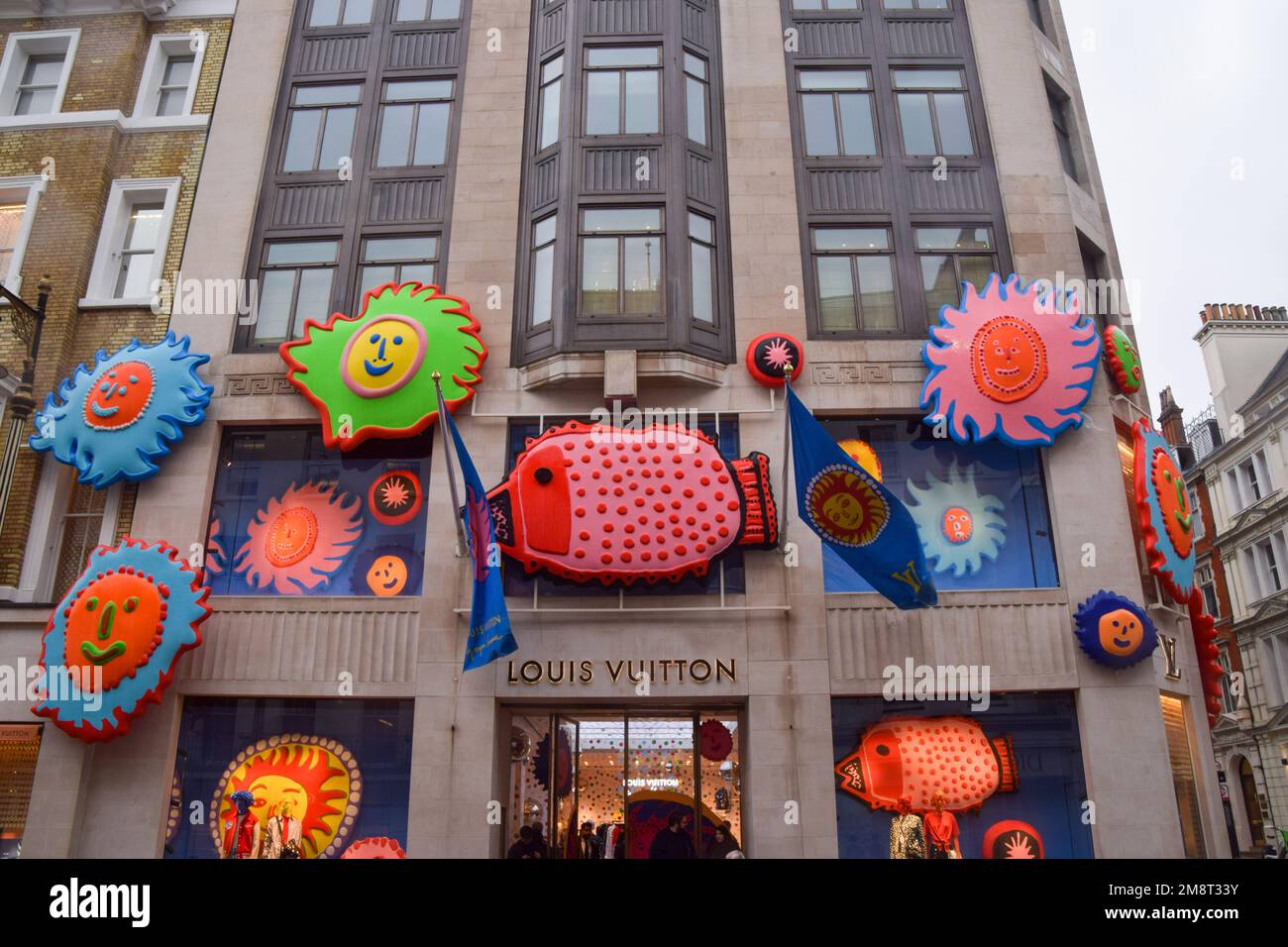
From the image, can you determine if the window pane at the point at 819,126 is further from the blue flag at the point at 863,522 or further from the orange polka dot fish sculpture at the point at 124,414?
the orange polka dot fish sculpture at the point at 124,414

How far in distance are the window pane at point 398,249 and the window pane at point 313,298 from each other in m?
1.03

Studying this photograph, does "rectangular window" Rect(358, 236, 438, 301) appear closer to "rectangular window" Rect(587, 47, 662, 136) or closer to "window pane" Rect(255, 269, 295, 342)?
"window pane" Rect(255, 269, 295, 342)

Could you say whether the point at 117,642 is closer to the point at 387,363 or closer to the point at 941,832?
the point at 387,363

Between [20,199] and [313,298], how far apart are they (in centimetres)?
815

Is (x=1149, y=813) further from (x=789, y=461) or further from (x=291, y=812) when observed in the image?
(x=291, y=812)

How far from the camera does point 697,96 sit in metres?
21.9

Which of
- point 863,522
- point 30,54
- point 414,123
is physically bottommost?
point 863,522

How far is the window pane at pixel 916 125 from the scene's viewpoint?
21734 millimetres

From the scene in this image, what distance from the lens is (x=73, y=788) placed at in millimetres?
17125

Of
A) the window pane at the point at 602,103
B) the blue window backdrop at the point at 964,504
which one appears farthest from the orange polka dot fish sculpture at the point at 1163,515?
the window pane at the point at 602,103

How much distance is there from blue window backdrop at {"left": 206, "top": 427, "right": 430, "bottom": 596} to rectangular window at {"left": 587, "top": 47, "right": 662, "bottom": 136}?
8299mm

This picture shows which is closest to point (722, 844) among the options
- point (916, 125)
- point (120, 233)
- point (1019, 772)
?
point (1019, 772)
